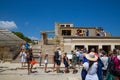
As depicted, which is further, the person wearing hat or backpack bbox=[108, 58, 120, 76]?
backpack bbox=[108, 58, 120, 76]

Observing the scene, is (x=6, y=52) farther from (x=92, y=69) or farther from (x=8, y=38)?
(x=92, y=69)

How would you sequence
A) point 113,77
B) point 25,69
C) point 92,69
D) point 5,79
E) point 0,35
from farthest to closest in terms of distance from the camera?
1. point 0,35
2. point 25,69
3. point 5,79
4. point 113,77
5. point 92,69

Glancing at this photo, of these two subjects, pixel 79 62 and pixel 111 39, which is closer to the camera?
pixel 79 62

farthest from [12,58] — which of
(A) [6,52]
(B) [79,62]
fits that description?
(B) [79,62]

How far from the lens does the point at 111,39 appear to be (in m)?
35.5

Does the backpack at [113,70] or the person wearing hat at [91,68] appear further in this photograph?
the backpack at [113,70]

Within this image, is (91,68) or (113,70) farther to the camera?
(113,70)

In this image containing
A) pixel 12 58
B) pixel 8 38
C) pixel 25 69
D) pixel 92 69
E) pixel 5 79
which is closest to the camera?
pixel 92 69

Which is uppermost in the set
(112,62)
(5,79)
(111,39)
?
(111,39)

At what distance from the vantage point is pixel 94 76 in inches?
287

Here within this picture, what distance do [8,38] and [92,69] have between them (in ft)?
97.3

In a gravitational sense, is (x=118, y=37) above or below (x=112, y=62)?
above

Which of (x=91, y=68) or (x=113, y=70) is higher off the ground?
(x=91, y=68)

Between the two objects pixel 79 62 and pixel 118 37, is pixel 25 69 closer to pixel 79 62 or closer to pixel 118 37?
pixel 79 62
